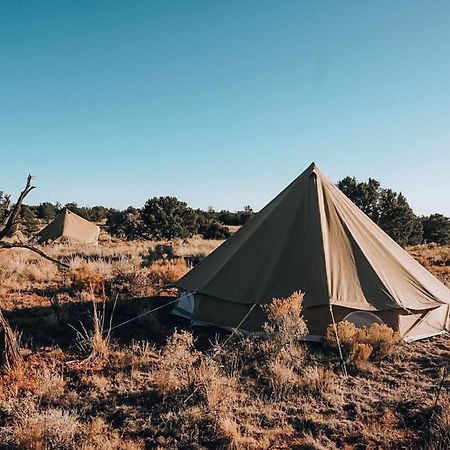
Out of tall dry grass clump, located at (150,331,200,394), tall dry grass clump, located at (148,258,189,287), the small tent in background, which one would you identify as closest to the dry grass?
tall dry grass clump, located at (150,331,200,394)

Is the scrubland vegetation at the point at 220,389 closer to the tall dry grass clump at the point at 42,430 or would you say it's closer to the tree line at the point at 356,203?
the tall dry grass clump at the point at 42,430

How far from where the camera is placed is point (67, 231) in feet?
88.2

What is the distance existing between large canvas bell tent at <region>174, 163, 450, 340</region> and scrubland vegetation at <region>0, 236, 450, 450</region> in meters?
0.43

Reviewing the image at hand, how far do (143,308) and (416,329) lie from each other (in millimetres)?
5712

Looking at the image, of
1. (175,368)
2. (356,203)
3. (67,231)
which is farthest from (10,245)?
(356,203)

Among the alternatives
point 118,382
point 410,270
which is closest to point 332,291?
point 410,270

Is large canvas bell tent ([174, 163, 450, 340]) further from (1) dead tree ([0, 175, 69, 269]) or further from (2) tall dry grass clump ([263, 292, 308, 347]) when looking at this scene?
(1) dead tree ([0, 175, 69, 269])

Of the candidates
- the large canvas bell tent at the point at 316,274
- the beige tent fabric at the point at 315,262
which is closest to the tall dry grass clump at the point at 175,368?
the large canvas bell tent at the point at 316,274

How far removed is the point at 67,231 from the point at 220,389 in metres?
24.3

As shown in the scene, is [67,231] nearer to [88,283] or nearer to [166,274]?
[166,274]

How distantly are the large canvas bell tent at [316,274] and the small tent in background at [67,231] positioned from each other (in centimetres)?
2005

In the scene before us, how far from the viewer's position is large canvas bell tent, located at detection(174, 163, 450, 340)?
7277mm

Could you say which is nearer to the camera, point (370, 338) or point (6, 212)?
point (6, 212)

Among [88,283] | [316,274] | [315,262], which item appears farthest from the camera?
[88,283]
